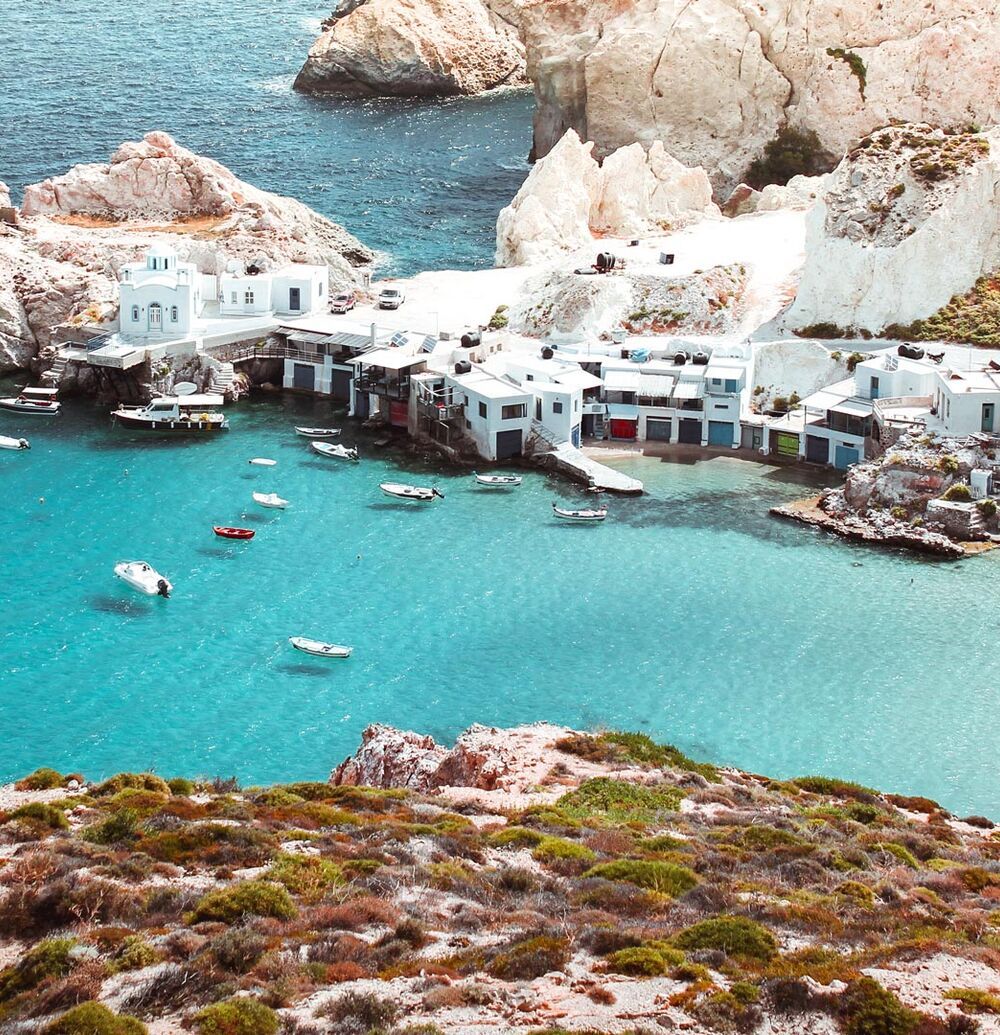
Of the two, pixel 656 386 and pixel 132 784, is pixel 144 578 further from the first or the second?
pixel 656 386

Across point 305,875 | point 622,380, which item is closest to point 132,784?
point 305,875

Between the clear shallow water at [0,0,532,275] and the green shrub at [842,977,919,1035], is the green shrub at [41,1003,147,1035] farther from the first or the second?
the clear shallow water at [0,0,532,275]

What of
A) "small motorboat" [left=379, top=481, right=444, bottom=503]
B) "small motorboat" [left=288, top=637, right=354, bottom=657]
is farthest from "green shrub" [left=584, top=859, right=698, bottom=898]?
"small motorboat" [left=379, top=481, right=444, bottom=503]

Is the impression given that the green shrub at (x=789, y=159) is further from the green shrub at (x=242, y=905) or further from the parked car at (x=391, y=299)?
the green shrub at (x=242, y=905)

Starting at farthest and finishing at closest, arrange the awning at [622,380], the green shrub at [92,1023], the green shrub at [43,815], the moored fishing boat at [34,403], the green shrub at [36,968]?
the moored fishing boat at [34,403] → the awning at [622,380] → the green shrub at [43,815] → the green shrub at [36,968] → the green shrub at [92,1023]

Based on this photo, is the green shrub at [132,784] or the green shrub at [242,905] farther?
the green shrub at [132,784]

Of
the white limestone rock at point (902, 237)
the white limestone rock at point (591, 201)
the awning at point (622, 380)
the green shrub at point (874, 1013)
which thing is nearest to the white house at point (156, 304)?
the white limestone rock at point (591, 201)
